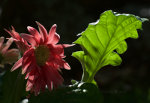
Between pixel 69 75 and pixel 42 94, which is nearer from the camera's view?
Result: pixel 42 94

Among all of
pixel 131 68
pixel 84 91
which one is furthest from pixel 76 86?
pixel 131 68

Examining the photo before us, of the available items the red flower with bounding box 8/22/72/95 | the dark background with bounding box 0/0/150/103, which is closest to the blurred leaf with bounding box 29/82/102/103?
the red flower with bounding box 8/22/72/95

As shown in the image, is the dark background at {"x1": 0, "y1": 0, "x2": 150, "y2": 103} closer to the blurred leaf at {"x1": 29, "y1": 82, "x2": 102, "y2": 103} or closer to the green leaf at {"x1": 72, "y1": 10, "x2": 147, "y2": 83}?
the green leaf at {"x1": 72, "y1": 10, "x2": 147, "y2": 83}

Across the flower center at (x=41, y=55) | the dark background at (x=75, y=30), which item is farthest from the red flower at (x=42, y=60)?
the dark background at (x=75, y=30)

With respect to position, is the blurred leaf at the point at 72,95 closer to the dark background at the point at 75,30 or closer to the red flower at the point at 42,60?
the red flower at the point at 42,60

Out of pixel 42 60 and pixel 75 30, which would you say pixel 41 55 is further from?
pixel 75 30

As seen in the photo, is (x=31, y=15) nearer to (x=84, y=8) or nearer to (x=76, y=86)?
(x=84, y=8)

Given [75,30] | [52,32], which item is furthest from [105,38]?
[75,30]
